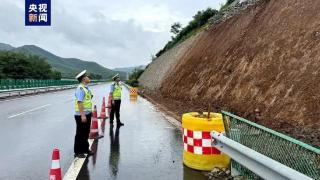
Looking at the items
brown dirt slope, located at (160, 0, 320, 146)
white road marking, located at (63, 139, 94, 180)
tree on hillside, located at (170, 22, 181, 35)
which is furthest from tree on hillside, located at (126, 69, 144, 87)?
white road marking, located at (63, 139, 94, 180)

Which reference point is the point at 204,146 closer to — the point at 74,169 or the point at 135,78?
the point at 74,169

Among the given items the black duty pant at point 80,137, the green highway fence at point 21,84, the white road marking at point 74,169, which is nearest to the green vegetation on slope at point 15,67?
the green highway fence at point 21,84

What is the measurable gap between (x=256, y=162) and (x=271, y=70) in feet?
32.4

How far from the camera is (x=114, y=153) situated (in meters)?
9.71

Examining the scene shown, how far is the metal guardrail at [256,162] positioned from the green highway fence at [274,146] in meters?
0.29

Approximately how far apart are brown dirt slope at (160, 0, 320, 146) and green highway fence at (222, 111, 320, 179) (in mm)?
2765

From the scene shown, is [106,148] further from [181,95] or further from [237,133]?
[181,95]

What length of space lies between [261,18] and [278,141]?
55.1ft

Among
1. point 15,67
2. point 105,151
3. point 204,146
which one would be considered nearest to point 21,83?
point 105,151

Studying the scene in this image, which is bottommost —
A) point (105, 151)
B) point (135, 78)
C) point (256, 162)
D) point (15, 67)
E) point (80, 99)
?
point (105, 151)

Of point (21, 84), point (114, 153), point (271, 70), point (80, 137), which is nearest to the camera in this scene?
point (80, 137)

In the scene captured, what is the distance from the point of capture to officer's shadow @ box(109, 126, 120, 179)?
7.95 m

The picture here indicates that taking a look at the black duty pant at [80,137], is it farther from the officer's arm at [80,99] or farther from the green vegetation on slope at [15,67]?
the green vegetation on slope at [15,67]

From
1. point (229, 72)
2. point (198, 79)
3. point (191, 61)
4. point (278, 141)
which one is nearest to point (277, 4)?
point (229, 72)
